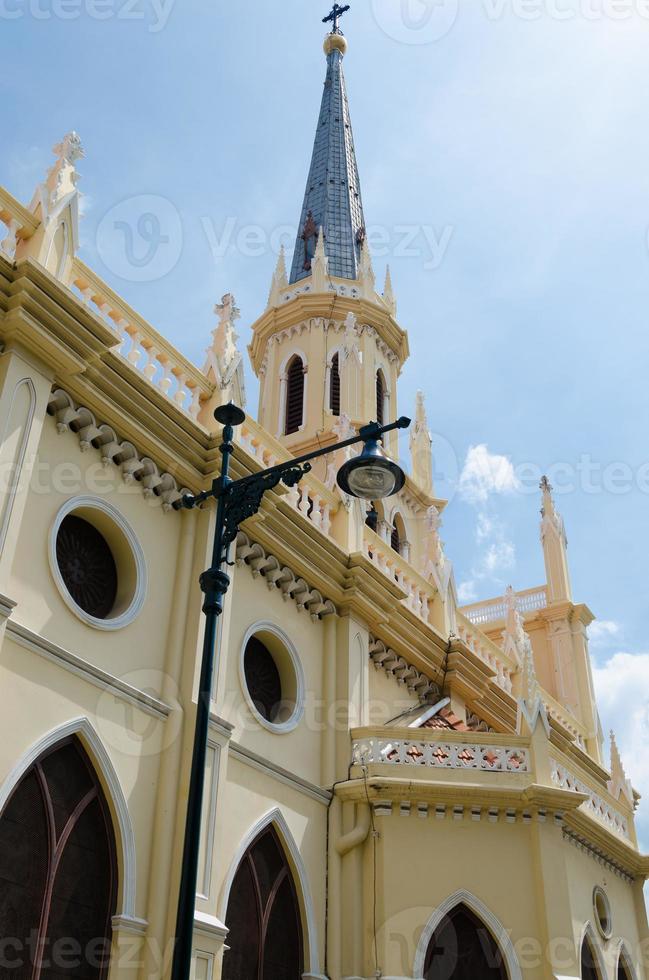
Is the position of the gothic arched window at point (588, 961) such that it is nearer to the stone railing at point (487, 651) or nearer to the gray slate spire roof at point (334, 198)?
→ the stone railing at point (487, 651)

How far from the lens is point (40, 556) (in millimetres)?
11422

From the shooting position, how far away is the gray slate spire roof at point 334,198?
98.6 ft

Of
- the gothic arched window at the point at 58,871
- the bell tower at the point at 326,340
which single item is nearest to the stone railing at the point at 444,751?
the gothic arched window at the point at 58,871

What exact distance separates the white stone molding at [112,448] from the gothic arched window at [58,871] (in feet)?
11.6

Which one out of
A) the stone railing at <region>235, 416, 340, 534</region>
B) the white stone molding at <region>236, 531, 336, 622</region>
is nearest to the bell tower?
the stone railing at <region>235, 416, 340, 534</region>

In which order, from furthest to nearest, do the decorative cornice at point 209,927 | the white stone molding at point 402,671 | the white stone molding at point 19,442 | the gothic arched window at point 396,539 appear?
the gothic arched window at point 396,539 → the white stone molding at point 402,671 → the decorative cornice at point 209,927 → the white stone molding at point 19,442

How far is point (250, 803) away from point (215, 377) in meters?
5.86

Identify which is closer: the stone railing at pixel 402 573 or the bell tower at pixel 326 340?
the stone railing at pixel 402 573

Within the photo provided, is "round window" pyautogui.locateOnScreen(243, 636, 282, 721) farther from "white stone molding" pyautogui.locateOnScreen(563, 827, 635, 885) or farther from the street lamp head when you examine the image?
the street lamp head

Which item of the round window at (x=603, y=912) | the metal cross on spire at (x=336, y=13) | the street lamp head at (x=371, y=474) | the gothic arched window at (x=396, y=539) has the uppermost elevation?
the metal cross on spire at (x=336, y=13)

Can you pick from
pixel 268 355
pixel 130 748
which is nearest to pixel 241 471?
pixel 130 748

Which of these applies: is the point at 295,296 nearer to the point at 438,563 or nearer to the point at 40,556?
the point at 438,563

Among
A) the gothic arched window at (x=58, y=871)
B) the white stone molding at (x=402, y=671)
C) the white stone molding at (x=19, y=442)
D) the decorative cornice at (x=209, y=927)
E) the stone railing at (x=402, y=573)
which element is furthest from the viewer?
the stone railing at (x=402, y=573)

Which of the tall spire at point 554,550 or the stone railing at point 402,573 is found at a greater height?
the tall spire at point 554,550
